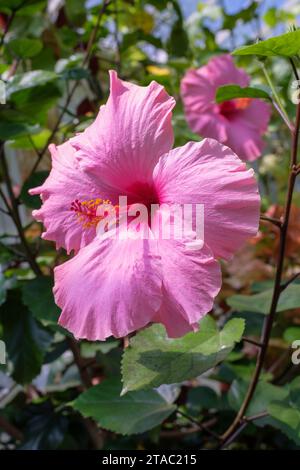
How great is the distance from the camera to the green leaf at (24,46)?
108 cm

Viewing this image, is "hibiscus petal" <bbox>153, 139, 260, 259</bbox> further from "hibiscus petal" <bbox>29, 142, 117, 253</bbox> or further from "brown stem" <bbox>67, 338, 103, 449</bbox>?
"brown stem" <bbox>67, 338, 103, 449</bbox>

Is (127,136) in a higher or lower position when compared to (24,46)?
lower

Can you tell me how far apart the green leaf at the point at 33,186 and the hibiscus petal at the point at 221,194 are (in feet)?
1.62

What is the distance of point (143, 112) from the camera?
0.61 metres

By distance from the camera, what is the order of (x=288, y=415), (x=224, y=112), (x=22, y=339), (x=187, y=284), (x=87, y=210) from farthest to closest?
(x=224, y=112) → (x=22, y=339) → (x=288, y=415) → (x=87, y=210) → (x=187, y=284)

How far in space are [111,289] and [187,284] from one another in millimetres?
78

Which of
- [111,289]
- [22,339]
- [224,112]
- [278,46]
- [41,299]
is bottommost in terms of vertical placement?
[22,339]

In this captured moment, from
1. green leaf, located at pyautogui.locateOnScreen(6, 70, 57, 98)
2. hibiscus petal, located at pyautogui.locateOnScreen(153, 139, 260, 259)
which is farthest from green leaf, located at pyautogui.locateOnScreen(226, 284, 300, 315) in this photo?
green leaf, located at pyautogui.locateOnScreen(6, 70, 57, 98)

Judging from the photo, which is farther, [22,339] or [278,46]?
[22,339]

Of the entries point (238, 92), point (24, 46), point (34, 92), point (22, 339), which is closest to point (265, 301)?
point (238, 92)

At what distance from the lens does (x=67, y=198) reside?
66 centimetres

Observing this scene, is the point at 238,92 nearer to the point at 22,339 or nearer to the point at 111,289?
the point at 111,289

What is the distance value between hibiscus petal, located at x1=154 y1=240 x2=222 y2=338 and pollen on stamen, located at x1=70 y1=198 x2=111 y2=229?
116 millimetres

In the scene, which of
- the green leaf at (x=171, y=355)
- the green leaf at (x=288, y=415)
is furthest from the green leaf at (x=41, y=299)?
the green leaf at (x=288, y=415)
